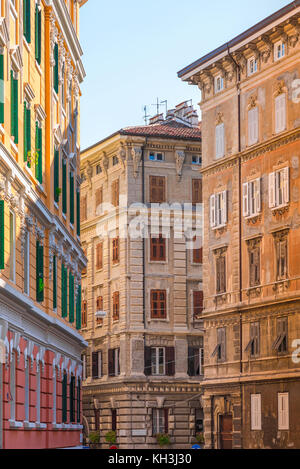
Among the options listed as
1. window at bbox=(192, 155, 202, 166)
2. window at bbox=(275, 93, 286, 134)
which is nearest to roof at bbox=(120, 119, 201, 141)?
window at bbox=(192, 155, 202, 166)

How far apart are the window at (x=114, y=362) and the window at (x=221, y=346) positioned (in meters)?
14.7

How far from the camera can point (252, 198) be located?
5434 centimetres

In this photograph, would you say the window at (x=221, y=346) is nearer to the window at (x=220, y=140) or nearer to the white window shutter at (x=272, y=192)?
the white window shutter at (x=272, y=192)

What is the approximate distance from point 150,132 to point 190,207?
5666 mm

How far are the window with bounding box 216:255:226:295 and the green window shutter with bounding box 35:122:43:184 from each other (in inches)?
870

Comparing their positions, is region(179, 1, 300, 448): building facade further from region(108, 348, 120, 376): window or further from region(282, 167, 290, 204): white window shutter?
region(108, 348, 120, 376): window

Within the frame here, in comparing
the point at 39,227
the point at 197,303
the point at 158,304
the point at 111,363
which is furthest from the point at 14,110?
the point at 111,363

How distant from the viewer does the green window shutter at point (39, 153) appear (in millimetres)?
35062

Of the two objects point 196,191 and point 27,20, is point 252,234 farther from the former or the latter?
point 27,20

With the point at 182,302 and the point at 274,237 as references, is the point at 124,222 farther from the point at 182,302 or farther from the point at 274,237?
the point at 274,237

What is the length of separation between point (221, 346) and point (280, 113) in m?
12.4

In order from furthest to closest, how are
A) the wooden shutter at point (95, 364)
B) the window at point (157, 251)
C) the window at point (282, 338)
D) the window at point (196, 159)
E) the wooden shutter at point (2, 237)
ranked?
1. the window at point (196, 159)
2. the wooden shutter at point (95, 364)
3. the window at point (157, 251)
4. the window at point (282, 338)
5. the wooden shutter at point (2, 237)

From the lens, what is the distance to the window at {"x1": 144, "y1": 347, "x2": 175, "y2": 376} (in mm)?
69375

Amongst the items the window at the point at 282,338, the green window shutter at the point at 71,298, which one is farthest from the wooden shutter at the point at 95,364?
the green window shutter at the point at 71,298
